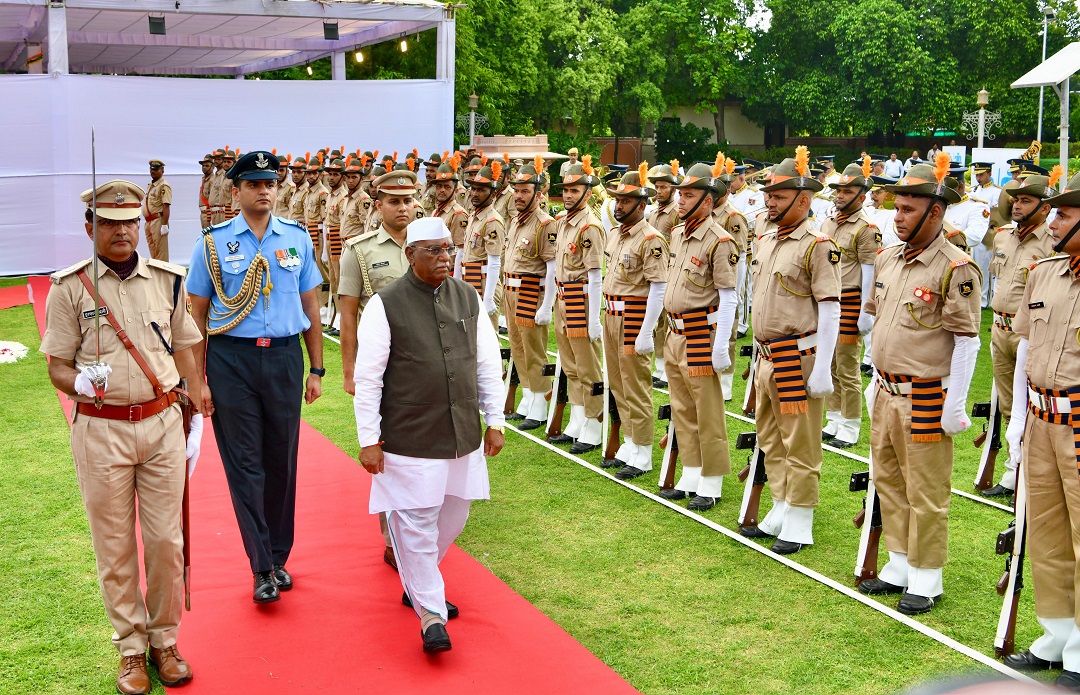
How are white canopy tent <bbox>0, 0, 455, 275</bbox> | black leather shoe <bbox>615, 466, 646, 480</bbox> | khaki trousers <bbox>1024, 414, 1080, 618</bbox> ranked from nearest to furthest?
khaki trousers <bbox>1024, 414, 1080, 618</bbox> → black leather shoe <bbox>615, 466, 646, 480</bbox> → white canopy tent <bbox>0, 0, 455, 275</bbox>

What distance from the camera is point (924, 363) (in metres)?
5.46

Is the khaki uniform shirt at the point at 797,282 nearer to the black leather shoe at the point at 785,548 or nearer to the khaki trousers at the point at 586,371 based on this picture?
the black leather shoe at the point at 785,548

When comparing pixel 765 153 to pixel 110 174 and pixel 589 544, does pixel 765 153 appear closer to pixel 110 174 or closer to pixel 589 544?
pixel 110 174

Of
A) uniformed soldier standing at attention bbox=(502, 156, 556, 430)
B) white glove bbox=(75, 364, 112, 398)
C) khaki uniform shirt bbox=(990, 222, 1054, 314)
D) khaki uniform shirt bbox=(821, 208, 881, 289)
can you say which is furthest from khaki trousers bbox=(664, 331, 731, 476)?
white glove bbox=(75, 364, 112, 398)

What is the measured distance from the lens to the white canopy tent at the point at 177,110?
61.9ft

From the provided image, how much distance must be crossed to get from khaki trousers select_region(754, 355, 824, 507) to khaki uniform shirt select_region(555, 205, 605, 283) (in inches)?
90.0

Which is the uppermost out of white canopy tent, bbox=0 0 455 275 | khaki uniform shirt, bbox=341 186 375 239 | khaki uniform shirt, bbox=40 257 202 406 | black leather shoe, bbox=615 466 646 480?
white canopy tent, bbox=0 0 455 275

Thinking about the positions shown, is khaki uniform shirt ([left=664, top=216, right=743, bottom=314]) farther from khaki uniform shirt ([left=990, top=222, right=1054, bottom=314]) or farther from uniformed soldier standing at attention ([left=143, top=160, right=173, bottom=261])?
uniformed soldier standing at attention ([left=143, top=160, right=173, bottom=261])

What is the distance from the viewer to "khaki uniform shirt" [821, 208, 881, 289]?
9008 mm

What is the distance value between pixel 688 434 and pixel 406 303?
292cm

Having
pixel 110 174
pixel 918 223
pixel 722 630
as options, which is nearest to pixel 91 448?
pixel 722 630

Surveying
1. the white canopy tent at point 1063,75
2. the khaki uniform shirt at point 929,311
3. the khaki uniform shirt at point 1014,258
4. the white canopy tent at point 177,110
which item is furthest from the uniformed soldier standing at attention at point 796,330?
the white canopy tent at point 177,110

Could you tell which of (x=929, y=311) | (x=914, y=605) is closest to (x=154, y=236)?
(x=929, y=311)

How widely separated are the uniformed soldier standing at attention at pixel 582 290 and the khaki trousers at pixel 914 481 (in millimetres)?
3180
